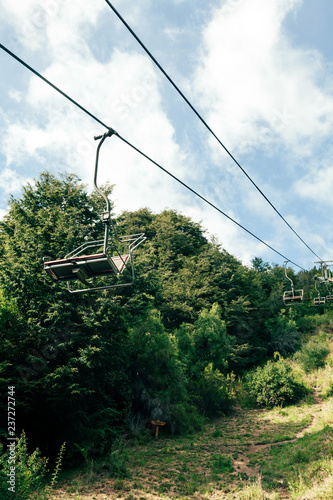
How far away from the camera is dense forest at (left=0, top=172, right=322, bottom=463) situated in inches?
512

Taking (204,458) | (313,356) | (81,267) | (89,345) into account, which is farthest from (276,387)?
(81,267)

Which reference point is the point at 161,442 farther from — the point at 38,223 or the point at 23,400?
the point at 38,223

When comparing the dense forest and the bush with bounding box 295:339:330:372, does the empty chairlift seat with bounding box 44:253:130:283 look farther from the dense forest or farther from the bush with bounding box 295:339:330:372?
the bush with bounding box 295:339:330:372

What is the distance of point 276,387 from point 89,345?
16.3 meters

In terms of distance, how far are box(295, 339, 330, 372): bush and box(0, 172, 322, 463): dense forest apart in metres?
4.84

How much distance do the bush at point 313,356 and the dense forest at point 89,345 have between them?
15.9 ft

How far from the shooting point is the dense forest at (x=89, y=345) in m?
13.0

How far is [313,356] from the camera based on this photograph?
28719 millimetres

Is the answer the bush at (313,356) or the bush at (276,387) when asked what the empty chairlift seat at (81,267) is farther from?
the bush at (313,356)

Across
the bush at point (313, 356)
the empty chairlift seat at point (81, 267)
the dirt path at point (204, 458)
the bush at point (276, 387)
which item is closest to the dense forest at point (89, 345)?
the dirt path at point (204, 458)

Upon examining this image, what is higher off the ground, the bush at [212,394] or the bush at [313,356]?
the bush at [313,356]

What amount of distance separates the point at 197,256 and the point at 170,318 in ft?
26.1

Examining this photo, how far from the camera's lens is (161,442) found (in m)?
18.0

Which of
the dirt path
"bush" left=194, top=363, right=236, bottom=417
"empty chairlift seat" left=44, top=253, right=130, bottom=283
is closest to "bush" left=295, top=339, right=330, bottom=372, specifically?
the dirt path
